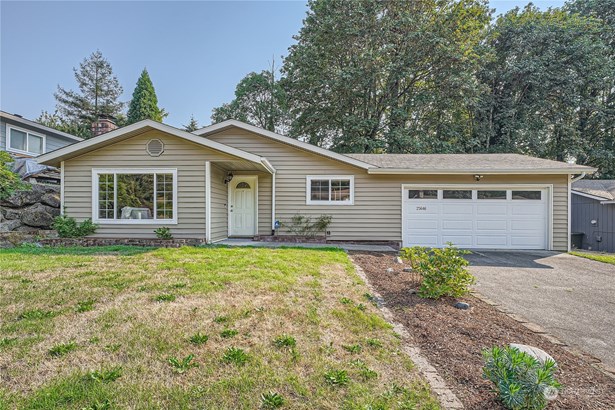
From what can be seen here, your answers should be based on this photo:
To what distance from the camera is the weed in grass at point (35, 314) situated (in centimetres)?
328

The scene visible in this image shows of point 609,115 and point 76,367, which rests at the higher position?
point 609,115

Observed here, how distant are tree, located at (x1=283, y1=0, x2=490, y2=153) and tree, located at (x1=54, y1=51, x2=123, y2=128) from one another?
72.3 ft

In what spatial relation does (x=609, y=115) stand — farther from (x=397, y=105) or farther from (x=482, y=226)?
(x=482, y=226)

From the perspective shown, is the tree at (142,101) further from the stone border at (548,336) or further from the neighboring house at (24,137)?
the stone border at (548,336)

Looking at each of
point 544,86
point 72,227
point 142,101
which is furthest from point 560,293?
point 142,101

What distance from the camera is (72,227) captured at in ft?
28.0

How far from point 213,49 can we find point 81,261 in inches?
416

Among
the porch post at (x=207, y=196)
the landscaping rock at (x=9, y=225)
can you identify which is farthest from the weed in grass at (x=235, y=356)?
the landscaping rock at (x=9, y=225)

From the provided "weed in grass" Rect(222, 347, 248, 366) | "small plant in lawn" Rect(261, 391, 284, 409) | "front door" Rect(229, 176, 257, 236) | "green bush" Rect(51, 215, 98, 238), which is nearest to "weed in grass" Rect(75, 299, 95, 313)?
"weed in grass" Rect(222, 347, 248, 366)

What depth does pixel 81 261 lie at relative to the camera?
5.86 m

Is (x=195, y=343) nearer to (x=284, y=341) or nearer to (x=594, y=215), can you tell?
(x=284, y=341)

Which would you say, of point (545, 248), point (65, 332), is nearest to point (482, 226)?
point (545, 248)

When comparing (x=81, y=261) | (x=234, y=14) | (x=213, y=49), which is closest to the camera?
(x=81, y=261)

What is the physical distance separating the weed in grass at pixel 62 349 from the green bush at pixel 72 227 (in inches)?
281
